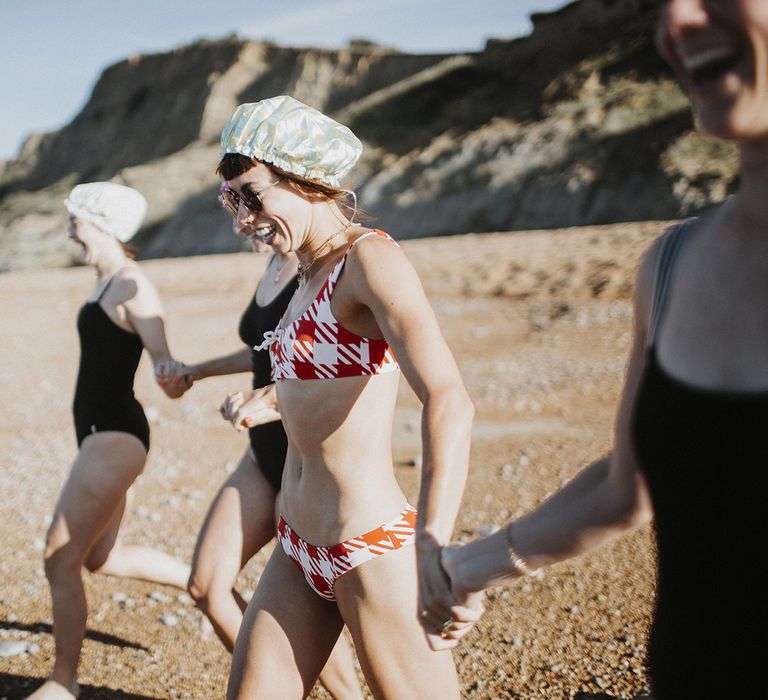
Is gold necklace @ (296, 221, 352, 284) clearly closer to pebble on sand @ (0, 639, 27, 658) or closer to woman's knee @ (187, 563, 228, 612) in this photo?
woman's knee @ (187, 563, 228, 612)

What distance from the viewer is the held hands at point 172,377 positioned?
12.4ft

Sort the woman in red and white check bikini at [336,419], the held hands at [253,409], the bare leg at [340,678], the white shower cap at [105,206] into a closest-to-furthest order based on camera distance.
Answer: the woman in red and white check bikini at [336,419]
the held hands at [253,409]
the bare leg at [340,678]
the white shower cap at [105,206]

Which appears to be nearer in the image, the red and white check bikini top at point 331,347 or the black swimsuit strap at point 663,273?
the black swimsuit strap at point 663,273

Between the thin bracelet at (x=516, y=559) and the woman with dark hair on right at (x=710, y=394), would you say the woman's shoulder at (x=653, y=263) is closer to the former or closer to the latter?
the woman with dark hair on right at (x=710, y=394)

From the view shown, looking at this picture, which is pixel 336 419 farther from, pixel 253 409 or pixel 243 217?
pixel 253 409

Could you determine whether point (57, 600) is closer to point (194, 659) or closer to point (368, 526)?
point (194, 659)

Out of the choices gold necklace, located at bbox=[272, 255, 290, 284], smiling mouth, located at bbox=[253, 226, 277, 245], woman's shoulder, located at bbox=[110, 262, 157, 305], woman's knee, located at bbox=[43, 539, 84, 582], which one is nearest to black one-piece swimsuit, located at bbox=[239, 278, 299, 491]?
gold necklace, located at bbox=[272, 255, 290, 284]

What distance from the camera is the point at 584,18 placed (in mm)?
38469

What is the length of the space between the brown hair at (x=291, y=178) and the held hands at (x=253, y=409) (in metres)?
0.81

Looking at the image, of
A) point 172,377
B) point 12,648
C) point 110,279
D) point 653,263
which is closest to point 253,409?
point 172,377

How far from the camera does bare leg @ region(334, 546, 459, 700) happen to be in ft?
6.75

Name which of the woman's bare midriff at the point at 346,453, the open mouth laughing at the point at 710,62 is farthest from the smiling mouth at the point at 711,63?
the woman's bare midriff at the point at 346,453

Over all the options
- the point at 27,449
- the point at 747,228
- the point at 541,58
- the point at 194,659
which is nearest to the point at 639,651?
the point at 194,659

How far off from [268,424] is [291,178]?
1.30 metres
